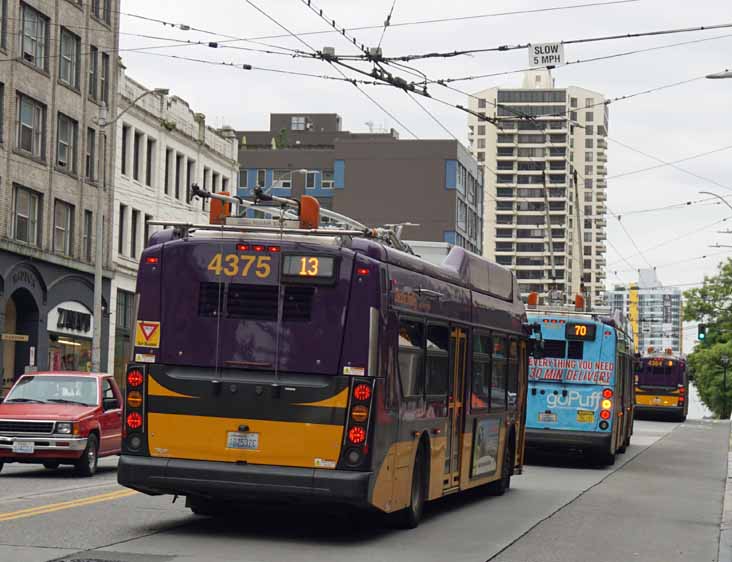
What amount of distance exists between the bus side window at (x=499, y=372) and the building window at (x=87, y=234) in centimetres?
3358

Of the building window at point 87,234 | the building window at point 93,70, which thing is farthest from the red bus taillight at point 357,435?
the building window at point 93,70

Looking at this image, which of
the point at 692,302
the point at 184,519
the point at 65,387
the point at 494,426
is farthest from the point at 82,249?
the point at 692,302

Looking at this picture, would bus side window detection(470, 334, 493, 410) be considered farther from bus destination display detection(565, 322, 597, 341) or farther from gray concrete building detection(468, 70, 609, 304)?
gray concrete building detection(468, 70, 609, 304)

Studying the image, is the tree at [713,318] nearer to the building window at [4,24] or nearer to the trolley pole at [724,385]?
the trolley pole at [724,385]

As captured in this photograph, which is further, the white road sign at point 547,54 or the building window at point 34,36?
the building window at point 34,36

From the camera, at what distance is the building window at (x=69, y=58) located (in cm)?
4991

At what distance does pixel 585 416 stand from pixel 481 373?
9.60 m

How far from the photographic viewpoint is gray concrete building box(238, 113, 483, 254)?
102 meters

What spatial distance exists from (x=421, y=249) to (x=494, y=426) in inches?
122

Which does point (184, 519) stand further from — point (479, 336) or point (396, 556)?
point (479, 336)

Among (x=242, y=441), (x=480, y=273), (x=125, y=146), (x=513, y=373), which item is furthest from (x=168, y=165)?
(x=242, y=441)

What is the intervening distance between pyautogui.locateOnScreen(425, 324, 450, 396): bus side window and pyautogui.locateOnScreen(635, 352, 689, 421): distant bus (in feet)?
155

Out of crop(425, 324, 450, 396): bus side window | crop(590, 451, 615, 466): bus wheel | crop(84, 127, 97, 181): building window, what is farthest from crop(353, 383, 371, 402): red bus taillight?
crop(84, 127, 97, 181): building window

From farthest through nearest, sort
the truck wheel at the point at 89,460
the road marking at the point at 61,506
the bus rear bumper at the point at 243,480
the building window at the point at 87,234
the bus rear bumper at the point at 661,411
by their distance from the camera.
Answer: the bus rear bumper at the point at 661,411
the building window at the point at 87,234
the truck wheel at the point at 89,460
the road marking at the point at 61,506
the bus rear bumper at the point at 243,480
